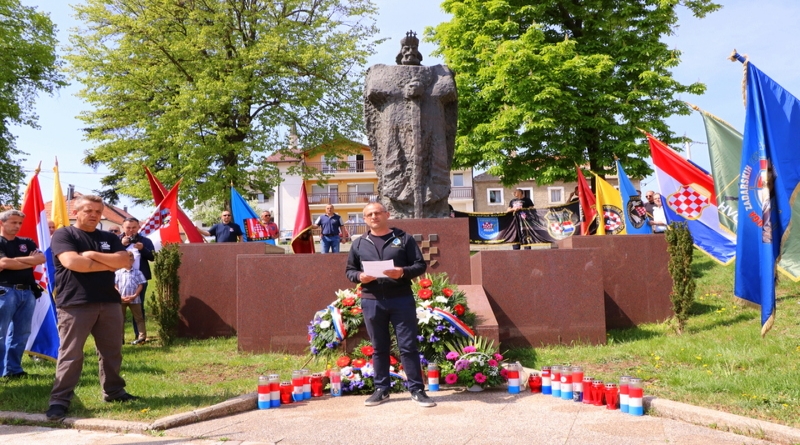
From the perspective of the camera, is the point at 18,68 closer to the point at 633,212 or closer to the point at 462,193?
the point at 633,212

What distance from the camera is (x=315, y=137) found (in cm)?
2412

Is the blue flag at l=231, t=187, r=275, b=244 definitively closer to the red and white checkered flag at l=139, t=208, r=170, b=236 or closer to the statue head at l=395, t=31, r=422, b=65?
the red and white checkered flag at l=139, t=208, r=170, b=236

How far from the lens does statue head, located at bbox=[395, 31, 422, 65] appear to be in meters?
9.90

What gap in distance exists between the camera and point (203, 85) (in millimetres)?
20984

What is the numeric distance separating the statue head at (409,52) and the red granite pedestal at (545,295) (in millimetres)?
3247

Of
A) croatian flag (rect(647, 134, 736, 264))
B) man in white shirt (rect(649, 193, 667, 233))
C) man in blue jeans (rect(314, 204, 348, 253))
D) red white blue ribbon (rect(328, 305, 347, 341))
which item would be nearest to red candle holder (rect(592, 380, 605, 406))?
A: red white blue ribbon (rect(328, 305, 347, 341))

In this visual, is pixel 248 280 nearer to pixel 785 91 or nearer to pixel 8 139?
pixel 785 91

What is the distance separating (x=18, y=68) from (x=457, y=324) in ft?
69.4

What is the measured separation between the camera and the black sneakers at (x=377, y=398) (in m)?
5.73

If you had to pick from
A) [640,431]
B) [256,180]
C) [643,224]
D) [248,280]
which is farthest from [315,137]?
[640,431]

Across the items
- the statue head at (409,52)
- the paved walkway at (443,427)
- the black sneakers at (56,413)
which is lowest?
the paved walkway at (443,427)

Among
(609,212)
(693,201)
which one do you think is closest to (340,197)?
(609,212)

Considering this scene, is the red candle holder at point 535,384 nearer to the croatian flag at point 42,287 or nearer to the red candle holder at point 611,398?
the red candle holder at point 611,398

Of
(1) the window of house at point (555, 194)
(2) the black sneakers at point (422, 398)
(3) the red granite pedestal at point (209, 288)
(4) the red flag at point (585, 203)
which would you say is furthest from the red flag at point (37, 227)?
(1) the window of house at point (555, 194)
